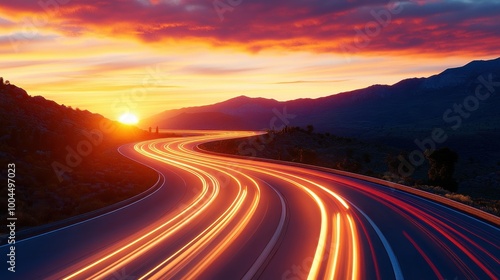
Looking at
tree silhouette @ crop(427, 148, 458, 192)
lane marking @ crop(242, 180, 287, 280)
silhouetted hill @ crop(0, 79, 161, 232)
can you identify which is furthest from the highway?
tree silhouette @ crop(427, 148, 458, 192)

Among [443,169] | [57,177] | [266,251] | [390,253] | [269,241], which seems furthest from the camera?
[443,169]

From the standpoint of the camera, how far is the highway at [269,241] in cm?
1113

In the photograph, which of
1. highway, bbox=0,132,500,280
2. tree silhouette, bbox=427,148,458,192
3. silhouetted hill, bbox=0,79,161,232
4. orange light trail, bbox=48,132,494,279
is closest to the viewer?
highway, bbox=0,132,500,280

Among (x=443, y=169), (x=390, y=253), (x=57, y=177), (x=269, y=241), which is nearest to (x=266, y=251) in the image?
(x=269, y=241)

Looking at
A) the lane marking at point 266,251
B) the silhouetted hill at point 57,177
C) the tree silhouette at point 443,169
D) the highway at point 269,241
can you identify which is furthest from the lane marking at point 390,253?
the tree silhouette at point 443,169

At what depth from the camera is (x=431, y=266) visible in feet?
38.3

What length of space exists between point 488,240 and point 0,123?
44.5 meters

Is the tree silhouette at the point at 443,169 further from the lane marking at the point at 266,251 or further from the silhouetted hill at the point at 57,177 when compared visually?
the lane marking at the point at 266,251

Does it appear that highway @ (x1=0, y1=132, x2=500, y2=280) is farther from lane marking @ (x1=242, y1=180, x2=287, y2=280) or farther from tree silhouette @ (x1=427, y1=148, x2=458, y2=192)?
tree silhouette @ (x1=427, y1=148, x2=458, y2=192)

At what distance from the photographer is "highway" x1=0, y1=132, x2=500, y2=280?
1113 cm

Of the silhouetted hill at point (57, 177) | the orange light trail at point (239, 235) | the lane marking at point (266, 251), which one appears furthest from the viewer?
the silhouetted hill at point (57, 177)

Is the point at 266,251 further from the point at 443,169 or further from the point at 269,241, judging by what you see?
the point at 443,169

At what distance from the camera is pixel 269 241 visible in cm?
1409

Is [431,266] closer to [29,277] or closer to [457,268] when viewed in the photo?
[457,268]
